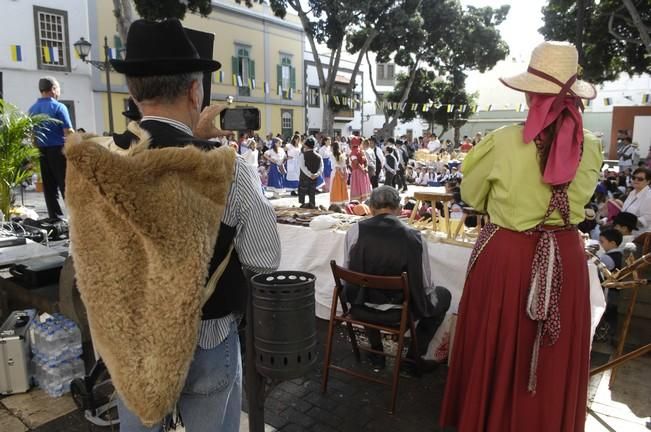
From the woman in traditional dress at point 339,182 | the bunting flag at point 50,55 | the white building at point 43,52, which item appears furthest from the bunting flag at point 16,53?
the woman in traditional dress at point 339,182

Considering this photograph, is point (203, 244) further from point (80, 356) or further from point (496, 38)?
point (496, 38)

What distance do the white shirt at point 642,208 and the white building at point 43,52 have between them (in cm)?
1894

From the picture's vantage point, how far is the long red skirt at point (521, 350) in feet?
7.22

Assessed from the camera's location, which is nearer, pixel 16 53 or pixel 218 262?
pixel 218 262

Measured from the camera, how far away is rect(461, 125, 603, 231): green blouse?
2141 millimetres

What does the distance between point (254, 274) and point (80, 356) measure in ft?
7.77

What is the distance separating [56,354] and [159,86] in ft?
8.27

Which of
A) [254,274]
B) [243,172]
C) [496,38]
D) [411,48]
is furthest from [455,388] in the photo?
[496,38]

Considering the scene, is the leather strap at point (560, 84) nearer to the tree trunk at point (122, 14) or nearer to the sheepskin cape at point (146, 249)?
the sheepskin cape at point (146, 249)

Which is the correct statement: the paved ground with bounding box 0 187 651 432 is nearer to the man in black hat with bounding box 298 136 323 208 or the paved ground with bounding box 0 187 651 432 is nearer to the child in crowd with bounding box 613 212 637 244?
the child in crowd with bounding box 613 212 637 244

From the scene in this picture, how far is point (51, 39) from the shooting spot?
1855 cm

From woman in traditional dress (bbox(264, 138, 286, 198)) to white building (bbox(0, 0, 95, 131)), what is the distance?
32.2 feet

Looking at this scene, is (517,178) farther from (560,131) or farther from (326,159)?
(326,159)

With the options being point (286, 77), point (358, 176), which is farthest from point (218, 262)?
point (286, 77)
